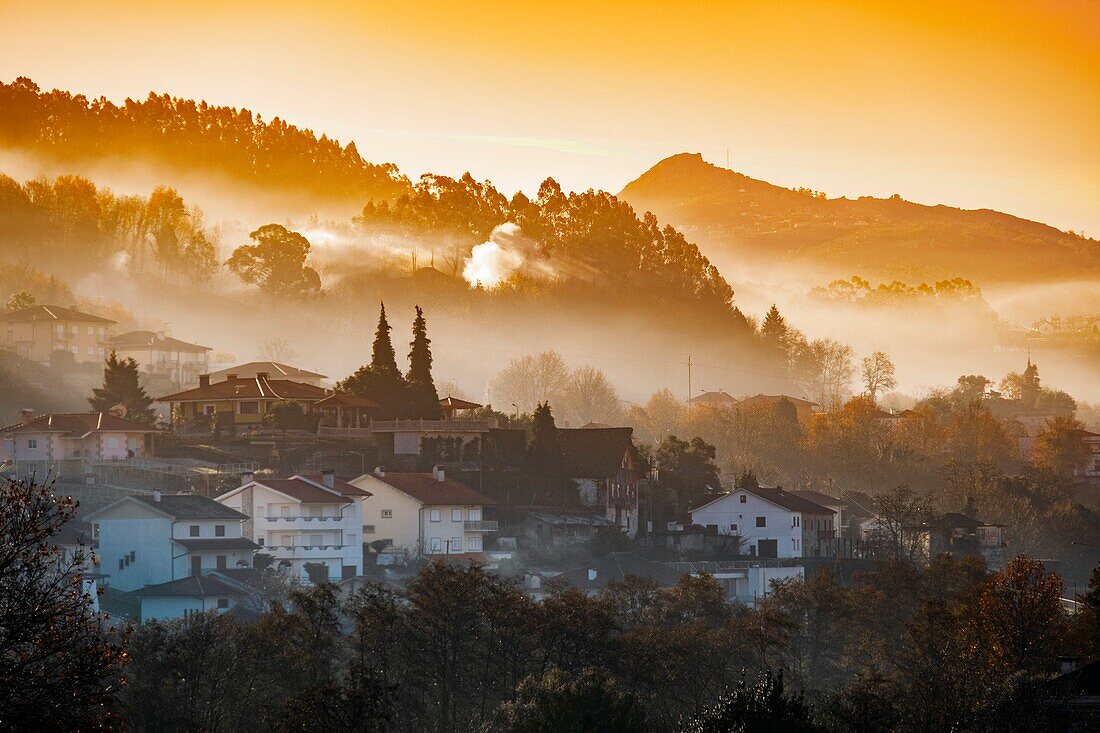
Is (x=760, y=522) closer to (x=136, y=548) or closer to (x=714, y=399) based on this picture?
(x=136, y=548)

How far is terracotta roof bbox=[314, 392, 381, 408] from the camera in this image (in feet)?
288

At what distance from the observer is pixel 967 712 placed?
45031 millimetres

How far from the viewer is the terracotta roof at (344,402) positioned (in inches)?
3457

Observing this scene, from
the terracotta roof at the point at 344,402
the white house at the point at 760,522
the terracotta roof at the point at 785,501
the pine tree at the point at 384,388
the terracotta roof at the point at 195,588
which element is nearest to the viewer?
the terracotta roof at the point at 195,588

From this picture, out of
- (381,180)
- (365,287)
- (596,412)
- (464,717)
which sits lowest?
(464,717)

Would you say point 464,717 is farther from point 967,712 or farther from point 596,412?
point 596,412

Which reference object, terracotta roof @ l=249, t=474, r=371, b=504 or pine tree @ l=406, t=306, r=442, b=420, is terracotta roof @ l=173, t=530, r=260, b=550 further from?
pine tree @ l=406, t=306, r=442, b=420

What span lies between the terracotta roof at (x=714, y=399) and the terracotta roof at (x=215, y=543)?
7269cm

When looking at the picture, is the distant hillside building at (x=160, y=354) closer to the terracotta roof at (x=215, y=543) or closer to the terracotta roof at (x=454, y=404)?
the terracotta roof at (x=454, y=404)

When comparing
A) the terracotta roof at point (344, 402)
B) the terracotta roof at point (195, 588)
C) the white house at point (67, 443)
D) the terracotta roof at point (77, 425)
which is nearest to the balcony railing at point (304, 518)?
the terracotta roof at point (195, 588)

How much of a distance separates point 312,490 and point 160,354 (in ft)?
147

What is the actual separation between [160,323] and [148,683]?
95486mm

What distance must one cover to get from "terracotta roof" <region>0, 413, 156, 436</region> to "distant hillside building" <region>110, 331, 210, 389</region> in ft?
93.4

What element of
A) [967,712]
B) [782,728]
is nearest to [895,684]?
[967,712]
